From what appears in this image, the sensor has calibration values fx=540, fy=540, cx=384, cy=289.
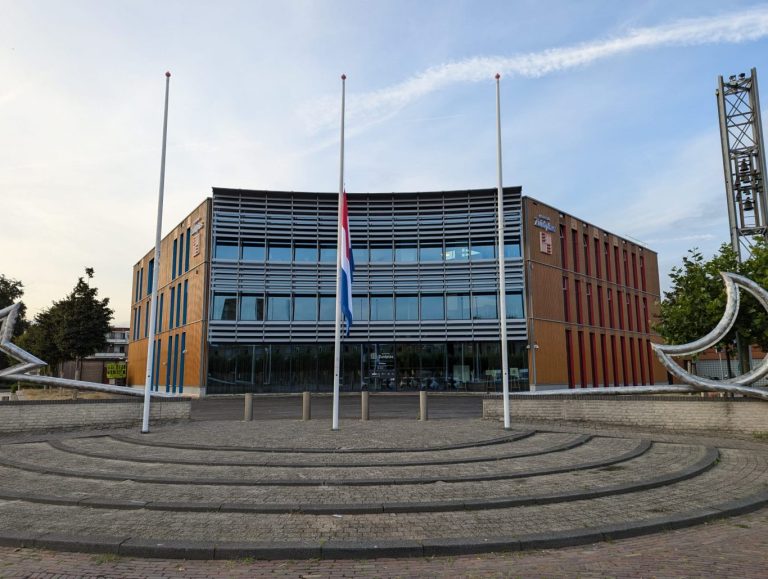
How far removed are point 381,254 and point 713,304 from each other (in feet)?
89.4

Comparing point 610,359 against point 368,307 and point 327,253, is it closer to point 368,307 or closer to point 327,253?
point 368,307

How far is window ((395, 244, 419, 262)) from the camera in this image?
4100 cm

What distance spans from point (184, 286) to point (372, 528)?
40439 millimetres

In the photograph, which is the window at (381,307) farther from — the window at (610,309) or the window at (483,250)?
the window at (610,309)

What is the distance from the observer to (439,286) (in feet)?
132

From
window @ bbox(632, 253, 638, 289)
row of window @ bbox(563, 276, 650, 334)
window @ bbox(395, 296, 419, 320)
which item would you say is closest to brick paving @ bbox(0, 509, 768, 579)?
window @ bbox(395, 296, 419, 320)

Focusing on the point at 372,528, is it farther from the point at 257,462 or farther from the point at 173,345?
the point at 173,345

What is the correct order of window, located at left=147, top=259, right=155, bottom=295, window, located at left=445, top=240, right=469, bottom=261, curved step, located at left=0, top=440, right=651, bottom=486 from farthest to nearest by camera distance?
1. window, located at left=147, top=259, right=155, bottom=295
2. window, located at left=445, top=240, right=469, bottom=261
3. curved step, located at left=0, top=440, right=651, bottom=486

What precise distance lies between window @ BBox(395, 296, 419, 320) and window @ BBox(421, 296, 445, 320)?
52 cm

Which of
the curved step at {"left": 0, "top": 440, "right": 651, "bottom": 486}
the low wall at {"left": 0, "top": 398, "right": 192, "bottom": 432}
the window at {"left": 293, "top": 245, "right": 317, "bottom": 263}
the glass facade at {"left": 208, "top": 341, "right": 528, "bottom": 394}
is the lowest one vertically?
the curved step at {"left": 0, "top": 440, "right": 651, "bottom": 486}

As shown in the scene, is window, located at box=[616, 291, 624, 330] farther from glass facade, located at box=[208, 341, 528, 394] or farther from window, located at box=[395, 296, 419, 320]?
window, located at box=[395, 296, 419, 320]

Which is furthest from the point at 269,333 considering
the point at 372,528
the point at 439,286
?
the point at 372,528

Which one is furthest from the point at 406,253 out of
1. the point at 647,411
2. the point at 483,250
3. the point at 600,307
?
the point at 647,411

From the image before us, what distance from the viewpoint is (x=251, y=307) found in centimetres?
3978
